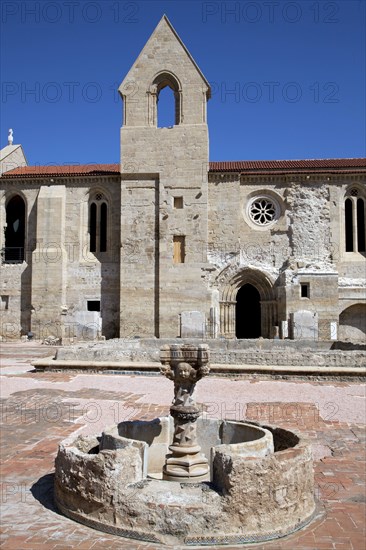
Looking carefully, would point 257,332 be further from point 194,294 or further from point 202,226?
point 202,226

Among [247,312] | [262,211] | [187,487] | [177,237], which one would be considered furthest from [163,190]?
[187,487]

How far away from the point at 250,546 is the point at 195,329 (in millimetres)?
21688

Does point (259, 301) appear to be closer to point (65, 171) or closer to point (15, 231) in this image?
point (65, 171)

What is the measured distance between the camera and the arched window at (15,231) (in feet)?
98.8

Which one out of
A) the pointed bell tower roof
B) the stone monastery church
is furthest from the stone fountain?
the pointed bell tower roof

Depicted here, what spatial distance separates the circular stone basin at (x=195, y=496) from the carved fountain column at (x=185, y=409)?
431mm

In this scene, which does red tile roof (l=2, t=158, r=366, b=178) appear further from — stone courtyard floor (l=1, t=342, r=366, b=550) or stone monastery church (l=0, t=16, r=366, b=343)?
stone courtyard floor (l=1, t=342, r=366, b=550)

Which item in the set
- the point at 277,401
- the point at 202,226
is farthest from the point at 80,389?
the point at 202,226

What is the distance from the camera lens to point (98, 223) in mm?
28828

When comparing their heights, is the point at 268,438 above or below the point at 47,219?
below

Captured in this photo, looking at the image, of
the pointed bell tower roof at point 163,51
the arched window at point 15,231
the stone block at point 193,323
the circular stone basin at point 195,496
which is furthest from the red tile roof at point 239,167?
the circular stone basin at point 195,496

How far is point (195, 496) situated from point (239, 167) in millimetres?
25495

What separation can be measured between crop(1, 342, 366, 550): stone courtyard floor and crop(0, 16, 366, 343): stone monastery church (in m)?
10.8

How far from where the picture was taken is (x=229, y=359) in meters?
16.0
